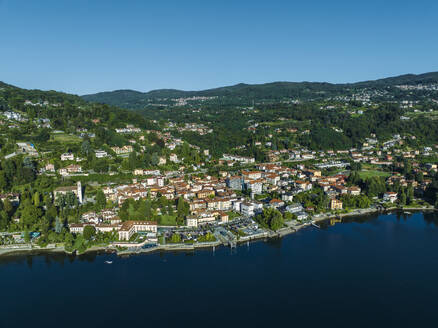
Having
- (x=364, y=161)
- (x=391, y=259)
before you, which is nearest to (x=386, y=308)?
(x=391, y=259)

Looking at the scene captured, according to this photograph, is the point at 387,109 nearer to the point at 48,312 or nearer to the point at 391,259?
the point at 391,259

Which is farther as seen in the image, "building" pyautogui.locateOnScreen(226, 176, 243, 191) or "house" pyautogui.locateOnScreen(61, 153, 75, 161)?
"house" pyautogui.locateOnScreen(61, 153, 75, 161)

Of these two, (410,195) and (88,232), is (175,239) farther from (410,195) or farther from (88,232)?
(410,195)

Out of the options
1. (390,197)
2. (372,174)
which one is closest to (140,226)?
(390,197)

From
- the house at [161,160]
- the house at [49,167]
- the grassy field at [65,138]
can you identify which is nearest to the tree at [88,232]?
the house at [49,167]

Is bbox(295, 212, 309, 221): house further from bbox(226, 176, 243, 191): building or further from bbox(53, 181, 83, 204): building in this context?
bbox(53, 181, 83, 204): building

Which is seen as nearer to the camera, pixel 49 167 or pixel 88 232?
pixel 88 232

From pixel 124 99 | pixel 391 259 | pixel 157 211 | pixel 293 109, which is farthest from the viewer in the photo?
pixel 124 99

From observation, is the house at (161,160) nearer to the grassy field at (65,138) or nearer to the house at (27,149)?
the grassy field at (65,138)

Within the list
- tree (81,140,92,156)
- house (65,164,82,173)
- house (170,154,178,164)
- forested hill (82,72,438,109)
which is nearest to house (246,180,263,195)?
house (170,154,178,164)
